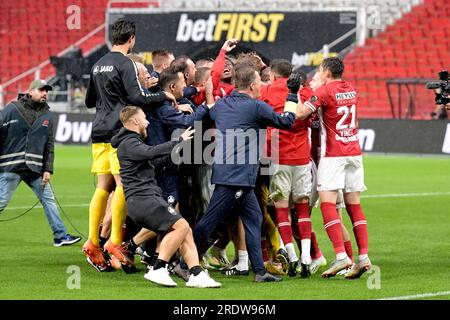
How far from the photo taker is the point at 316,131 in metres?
12.5

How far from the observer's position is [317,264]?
12.4 m

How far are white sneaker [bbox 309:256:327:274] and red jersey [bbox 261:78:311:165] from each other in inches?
45.0

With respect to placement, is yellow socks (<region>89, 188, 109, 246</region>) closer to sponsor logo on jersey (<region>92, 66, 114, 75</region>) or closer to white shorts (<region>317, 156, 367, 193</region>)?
sponsor logo on jersey (<region>92, 66, 114, 75</region>)

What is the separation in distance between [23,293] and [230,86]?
3581 mm

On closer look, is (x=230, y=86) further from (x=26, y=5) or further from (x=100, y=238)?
(x=26, y=5)

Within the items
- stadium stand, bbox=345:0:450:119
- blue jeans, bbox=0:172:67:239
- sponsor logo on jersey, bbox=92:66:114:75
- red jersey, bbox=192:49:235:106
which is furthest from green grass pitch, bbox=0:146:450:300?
stadium stand, bbox=345:0:450:119

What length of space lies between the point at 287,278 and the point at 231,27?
29.8m

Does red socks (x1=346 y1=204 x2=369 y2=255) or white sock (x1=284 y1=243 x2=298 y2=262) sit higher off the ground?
red socks (x1=346 y1=204 x2=369 y2=255)

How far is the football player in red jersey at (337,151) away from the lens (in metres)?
11.6

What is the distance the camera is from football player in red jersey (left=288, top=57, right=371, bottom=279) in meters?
11.6

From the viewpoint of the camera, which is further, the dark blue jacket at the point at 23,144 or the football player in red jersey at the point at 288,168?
the dark blue jacket at the point at 23,144

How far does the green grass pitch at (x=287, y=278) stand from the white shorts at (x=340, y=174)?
3.11ft

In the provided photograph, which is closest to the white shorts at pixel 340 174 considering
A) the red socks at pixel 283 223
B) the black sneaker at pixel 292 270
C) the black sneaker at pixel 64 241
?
the red socks at pixel 283 223

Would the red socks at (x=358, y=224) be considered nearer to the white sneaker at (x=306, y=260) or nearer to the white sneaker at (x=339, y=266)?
the white sneaker at (x=339, y=266)
